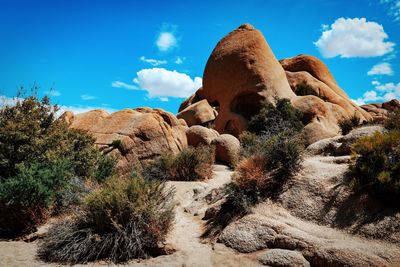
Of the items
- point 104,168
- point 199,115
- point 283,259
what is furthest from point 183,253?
point 199,115

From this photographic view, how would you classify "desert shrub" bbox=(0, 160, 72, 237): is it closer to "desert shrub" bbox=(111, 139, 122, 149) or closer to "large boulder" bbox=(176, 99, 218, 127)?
"desert shrub" bbox=(111, 139, 122, 149)

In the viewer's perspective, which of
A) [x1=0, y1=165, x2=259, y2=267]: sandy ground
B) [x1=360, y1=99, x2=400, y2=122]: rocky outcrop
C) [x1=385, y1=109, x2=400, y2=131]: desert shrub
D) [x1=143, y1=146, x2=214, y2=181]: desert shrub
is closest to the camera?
[x1=0, y1=165, x2=259, y2=267]: sandy ground

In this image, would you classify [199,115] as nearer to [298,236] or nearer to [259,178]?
[259,178]

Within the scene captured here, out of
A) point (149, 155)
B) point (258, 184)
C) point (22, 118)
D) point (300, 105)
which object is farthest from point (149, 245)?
point (300, 105)

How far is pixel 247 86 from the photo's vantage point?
2481 cm

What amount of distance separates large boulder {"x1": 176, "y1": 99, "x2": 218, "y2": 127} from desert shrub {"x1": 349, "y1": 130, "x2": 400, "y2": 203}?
19.6m

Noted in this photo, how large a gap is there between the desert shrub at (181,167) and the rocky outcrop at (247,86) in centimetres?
1188

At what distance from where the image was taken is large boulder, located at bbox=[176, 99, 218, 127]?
2700 cm

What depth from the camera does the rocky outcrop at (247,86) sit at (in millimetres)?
23516

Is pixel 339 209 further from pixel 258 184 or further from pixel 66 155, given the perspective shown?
pixel 66 155

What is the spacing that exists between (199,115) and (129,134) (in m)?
14.4

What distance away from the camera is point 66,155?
32.4 ft

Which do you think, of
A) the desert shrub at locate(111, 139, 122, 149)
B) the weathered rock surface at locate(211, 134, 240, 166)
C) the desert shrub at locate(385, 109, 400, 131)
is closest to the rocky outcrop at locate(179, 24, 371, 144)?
the weathered rock surface at locate(211, 134, 240, 166)

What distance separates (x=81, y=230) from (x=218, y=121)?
64.6ft
